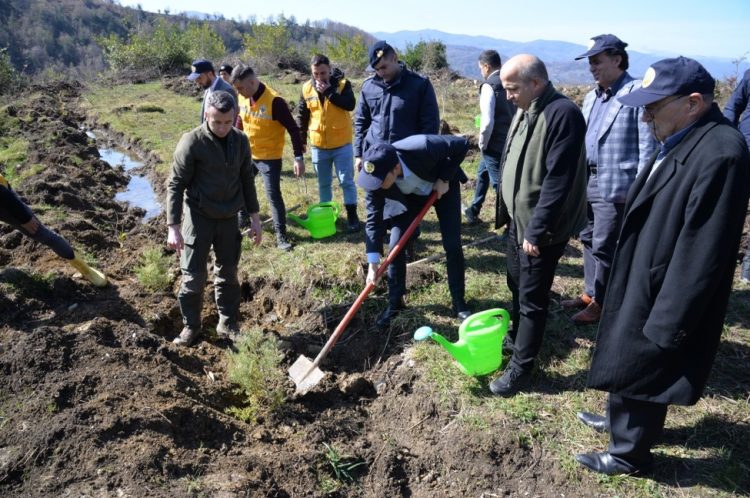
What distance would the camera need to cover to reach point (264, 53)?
2992 cm

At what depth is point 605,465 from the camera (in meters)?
2.51

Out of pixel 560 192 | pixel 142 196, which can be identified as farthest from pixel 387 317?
pixel 142 196

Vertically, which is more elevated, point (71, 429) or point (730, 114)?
point (730, 114)

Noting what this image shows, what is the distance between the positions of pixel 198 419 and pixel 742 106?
17.3 ft

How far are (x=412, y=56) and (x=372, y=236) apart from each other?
22.6 metres

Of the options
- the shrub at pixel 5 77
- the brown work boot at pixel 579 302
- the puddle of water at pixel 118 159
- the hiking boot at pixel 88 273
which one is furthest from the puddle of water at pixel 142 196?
the shrub at pixel 5 77

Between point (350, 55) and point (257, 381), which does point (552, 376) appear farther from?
point (350, 55)

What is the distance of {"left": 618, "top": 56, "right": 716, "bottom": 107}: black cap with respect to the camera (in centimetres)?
188

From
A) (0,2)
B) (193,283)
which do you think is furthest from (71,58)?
(193,283)

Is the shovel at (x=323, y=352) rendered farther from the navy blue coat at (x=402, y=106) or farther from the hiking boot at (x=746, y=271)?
the hiking boot at (x=746, y=271)

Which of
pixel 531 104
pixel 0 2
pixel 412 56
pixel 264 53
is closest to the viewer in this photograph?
pixel 531 104

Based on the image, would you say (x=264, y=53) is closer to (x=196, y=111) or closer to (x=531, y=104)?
(x=196, y=111)

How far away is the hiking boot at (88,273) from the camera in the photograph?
15.4ft

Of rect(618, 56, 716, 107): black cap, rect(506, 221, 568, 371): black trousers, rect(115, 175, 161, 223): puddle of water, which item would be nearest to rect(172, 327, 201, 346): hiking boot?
rect(506, 221, 568, 371): black trousers
